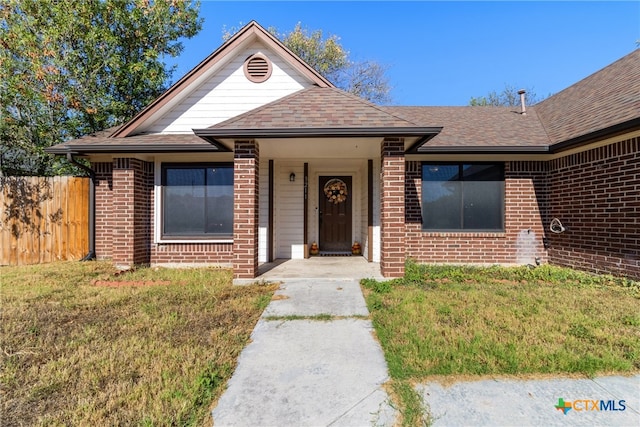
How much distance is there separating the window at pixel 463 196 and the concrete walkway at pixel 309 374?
4.13 m

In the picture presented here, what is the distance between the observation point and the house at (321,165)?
6059mm

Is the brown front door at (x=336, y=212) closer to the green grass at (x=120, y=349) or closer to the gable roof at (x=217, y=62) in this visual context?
the gable roof at (x=217, y=62)

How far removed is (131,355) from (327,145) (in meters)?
4.69

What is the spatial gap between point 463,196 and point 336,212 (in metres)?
3.36

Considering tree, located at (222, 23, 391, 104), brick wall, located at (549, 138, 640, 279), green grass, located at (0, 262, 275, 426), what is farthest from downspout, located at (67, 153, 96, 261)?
tree, located at (222, 23, 391, 104)

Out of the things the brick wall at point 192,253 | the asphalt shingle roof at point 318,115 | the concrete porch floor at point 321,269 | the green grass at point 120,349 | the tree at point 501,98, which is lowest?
the green grass at point 120,349

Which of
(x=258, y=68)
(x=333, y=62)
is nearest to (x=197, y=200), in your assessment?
(x=258, y=68)

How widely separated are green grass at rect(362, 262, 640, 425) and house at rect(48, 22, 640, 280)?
151 cm

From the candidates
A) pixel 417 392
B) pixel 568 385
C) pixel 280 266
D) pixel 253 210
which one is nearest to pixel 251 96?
pixel 253 210

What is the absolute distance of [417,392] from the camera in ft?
7.36

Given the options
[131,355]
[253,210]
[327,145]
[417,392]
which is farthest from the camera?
[327,145]

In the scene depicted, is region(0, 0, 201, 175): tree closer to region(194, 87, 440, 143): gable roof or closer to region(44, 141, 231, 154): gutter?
region(44, 141, 231, 154): gutter

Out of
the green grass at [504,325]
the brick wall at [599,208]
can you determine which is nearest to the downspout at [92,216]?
the green grass at [504,325]

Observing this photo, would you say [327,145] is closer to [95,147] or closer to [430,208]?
[430,208]
